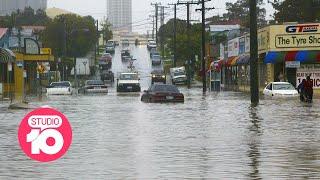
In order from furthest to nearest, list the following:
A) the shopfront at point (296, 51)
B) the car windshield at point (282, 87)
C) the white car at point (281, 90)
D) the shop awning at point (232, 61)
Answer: the shop awning at point (232, 61), the shopfront at point (296, 51), the car windshield at point (282, 87), the white car at point (281, 90)

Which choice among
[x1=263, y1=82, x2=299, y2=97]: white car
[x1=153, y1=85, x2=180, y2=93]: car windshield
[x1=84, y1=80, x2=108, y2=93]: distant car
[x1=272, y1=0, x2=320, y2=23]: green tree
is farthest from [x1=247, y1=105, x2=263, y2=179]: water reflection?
[x1=272, y1=0, x2=320, y2=23]: green tree

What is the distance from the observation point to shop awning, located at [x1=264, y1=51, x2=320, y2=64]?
59656mm

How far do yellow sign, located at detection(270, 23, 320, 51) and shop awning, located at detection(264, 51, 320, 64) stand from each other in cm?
56

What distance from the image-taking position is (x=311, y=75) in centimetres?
6022

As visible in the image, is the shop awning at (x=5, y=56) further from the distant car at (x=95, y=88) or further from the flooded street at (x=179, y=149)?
the flooded street at (x=179, y=149)

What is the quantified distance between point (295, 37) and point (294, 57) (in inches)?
81.6

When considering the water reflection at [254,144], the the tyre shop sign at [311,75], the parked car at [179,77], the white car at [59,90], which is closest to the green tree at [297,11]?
the parked car at [179,77]

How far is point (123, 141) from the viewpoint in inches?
787

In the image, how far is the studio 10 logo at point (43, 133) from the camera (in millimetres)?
9383

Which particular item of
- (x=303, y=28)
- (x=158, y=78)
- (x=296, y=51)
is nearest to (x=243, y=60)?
(x=296, y=51)

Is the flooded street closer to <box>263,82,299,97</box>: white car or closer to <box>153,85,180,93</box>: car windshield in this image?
<box>153,85,180,93</box>: car windshield

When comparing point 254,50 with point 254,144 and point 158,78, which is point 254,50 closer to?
point 254,144

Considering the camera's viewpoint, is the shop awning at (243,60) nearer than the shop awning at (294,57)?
No

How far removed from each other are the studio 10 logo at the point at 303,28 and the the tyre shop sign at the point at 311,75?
120 inches
